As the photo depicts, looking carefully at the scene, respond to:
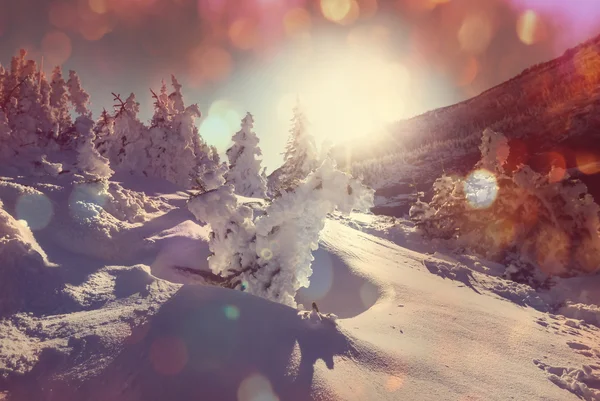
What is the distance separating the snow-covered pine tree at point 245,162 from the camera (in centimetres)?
2747

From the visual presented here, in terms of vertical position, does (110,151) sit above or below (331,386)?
above

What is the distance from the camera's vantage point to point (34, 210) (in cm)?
816

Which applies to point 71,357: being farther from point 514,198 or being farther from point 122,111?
point 122,111

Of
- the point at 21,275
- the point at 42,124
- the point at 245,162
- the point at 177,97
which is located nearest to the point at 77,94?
the point at 177,97

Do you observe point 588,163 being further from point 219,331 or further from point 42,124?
point 42,124

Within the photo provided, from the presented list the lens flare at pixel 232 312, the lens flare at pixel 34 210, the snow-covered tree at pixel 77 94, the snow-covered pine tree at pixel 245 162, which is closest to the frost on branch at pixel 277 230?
the lens flare at pixel 232 312

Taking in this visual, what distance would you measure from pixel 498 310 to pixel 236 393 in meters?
8.05

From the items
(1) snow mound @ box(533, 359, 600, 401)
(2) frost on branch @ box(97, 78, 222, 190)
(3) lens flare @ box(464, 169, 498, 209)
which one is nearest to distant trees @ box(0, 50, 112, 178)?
(2) frost on branch @ box(97, 78, 222, 190)

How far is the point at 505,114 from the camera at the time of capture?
11894 cm

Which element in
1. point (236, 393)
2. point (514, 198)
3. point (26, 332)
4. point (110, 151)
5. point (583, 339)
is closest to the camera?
point (236, 393)

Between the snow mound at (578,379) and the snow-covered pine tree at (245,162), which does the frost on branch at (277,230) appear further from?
the snow-covered pine tree at (245,162)

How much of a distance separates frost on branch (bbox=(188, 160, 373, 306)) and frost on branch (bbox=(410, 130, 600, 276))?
11.2m

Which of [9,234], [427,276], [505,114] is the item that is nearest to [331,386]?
[9,234]

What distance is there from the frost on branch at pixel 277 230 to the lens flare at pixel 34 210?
12.1 ft
